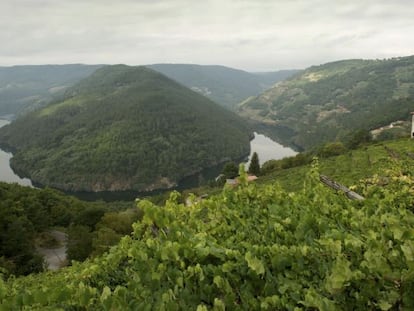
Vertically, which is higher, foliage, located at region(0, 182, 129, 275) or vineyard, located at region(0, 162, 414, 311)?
vineyard, located at region(0, 162, 414, 311)

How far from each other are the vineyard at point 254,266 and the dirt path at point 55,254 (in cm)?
4795

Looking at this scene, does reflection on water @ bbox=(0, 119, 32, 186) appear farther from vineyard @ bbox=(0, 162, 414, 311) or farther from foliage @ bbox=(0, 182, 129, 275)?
vineyard @ bbox=(0, 162, 414, 311)

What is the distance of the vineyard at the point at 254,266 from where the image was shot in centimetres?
404

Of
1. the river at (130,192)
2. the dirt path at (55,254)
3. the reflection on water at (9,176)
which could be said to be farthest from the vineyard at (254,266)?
the reflection on water at (9,176)

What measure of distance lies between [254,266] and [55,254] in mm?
58471

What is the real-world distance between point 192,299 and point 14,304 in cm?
198

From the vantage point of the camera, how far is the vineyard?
404cm

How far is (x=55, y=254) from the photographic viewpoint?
57000 mm

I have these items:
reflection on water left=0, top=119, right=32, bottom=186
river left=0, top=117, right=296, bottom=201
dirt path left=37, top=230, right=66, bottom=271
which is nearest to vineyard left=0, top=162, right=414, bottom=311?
dirt path left=37, top=230, right=66, bottom=271

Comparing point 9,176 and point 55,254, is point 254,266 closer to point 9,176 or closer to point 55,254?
point 55,254

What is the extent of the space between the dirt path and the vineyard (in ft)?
157

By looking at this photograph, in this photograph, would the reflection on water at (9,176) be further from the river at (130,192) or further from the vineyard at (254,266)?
the vineyard at (254,266)

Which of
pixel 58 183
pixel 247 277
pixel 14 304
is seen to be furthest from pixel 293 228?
pixel 58 183

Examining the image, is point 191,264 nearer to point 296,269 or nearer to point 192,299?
point 192,299
